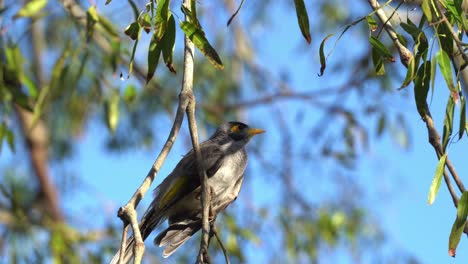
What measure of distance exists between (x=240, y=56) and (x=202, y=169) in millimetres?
5497

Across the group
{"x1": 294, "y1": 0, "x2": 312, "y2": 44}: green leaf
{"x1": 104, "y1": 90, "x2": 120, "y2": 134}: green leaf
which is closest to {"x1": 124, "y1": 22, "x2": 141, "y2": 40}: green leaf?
{"x1": 294, "y1": 0, "x2": 312, "y2": 44}: green leaf

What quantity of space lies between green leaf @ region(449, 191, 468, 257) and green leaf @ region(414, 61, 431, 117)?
1.08 feet

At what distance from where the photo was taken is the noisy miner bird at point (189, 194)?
392 centimetres

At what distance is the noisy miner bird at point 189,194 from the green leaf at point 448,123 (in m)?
1.34

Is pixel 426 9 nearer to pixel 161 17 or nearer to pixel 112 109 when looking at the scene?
pixel 161 17

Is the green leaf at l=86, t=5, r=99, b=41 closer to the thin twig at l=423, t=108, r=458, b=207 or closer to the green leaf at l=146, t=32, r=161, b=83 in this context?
the green leaf at l=146, t=32, r=161, b=83

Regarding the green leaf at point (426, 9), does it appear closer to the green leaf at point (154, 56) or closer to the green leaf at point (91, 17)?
the green leaf at point (154, 56)

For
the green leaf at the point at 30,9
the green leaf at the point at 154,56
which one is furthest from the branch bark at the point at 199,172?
the green leaf at the point at 30,9

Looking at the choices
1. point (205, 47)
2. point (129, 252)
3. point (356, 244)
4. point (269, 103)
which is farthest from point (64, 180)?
point (205, 47)

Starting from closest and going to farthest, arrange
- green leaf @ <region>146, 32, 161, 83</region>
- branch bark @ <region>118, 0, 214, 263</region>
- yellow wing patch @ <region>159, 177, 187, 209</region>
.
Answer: branch bark @ <region>118, 0, 214, 263</region>, green leaf @ <region>146, 32, 161, 83</region>, yellow wing patch @ <region>159, 177, 187, 209</region>

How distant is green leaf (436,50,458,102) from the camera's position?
274 centimetres

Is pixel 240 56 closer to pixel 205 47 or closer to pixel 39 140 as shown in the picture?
pixel 39 140

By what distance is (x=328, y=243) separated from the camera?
7.06m

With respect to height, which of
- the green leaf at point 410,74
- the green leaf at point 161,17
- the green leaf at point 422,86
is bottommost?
the green leaf at point 422,86
